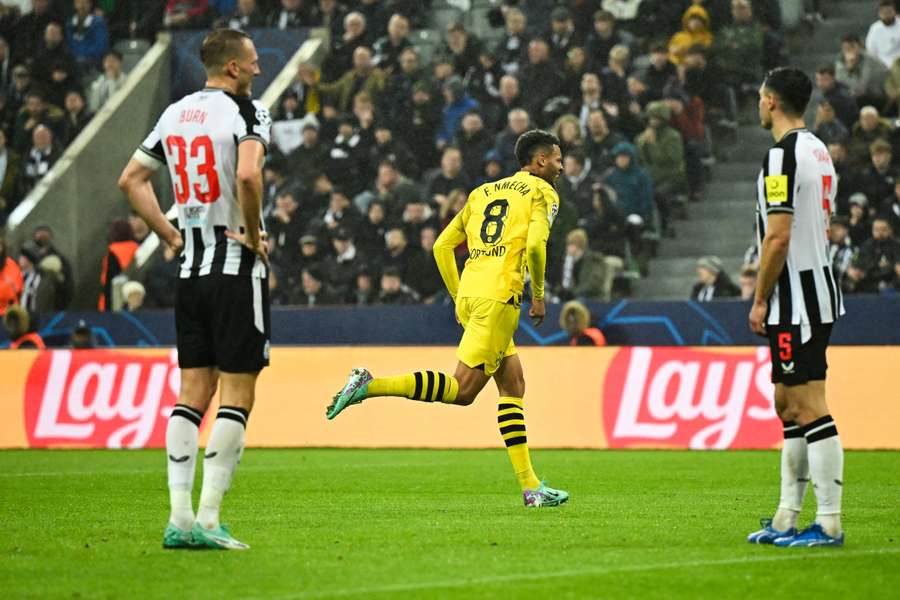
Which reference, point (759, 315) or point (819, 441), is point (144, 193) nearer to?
point (759, 315)

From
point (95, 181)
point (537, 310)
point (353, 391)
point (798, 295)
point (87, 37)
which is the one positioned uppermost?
point (87, 37)

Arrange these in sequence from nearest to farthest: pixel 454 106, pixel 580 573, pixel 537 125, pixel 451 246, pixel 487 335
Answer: pixel 580 573, pixel 487 335, pixel 451 246, pixel 537 125, pixel 454 106

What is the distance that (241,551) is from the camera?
7.67m

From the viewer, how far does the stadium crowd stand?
788 inches

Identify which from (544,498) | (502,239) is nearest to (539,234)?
(502,239)

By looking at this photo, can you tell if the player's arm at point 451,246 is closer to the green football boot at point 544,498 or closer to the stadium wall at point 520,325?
the green football boot at point 544,498

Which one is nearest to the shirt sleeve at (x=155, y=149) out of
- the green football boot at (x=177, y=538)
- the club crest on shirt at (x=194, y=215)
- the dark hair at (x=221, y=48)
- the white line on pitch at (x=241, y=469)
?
the club crest on shirt at (x=194, y=215)

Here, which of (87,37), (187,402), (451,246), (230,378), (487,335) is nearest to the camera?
(230,378)

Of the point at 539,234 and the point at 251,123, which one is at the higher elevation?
the point at 251,123

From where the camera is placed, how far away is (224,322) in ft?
25.5

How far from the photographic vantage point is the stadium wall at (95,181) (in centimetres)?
2492

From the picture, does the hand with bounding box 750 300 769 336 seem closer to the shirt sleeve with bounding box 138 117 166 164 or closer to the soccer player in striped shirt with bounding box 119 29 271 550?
the soccer player in striped shirt with bounding box 119 29 271 550

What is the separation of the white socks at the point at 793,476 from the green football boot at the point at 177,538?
2.92 meters

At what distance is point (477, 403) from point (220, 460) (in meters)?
9.74
